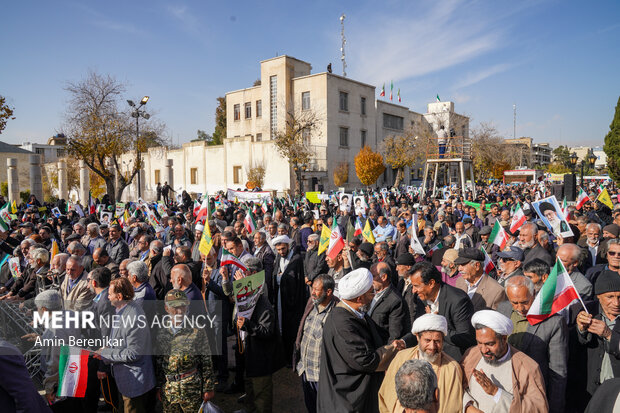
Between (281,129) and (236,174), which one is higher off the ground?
(281,129)

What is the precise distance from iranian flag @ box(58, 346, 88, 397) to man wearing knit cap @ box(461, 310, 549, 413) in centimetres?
345

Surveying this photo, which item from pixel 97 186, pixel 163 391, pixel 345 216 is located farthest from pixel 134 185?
pixel 163 391

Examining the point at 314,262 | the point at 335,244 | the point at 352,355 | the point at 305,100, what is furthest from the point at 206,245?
the point at 305,100

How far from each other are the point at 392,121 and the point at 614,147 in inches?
1200

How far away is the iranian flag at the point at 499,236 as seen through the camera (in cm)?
756

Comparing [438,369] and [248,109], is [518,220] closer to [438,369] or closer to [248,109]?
[438,369]

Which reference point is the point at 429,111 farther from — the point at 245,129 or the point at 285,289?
the point at 285,289

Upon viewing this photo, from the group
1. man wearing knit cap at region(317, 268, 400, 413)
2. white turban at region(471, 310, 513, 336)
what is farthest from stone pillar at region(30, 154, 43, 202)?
white turban at region(471, 310, 513, 336)

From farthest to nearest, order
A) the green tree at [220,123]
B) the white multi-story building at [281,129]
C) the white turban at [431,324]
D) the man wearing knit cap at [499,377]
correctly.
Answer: the green tree at [220,123] → the white multi-story building at [281,129] → the white turban at [431,324] → the man wearing knit cap at [499,377]

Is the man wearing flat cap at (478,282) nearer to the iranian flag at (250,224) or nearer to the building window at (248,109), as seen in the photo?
the iranian flag at (250,224)

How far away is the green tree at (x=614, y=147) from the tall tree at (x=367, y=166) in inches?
810

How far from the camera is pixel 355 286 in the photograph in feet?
11.0

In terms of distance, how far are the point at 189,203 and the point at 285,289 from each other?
15486 millimetres

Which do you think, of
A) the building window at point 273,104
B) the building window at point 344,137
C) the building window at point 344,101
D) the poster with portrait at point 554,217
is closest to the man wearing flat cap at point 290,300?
the poster with portrait at point 554,217
